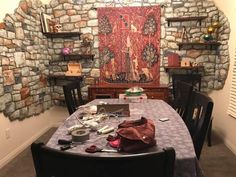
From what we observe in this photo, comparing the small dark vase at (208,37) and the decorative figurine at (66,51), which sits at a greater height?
the small dark vase at (208,37)

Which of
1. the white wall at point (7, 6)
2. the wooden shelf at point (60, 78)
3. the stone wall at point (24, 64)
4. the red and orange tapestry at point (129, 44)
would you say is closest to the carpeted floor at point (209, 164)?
the stone wall at point (24, 64)

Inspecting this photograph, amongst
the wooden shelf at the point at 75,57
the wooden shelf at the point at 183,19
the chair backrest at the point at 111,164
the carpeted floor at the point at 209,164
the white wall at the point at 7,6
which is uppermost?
the white wall at the point at 7,6

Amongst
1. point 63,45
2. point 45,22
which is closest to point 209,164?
point 63,45

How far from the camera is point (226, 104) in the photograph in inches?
135

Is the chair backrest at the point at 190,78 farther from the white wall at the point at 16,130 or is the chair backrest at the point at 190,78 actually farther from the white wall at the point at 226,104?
the white wall at the point at 16,130

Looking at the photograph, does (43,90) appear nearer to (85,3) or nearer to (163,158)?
(85,3)

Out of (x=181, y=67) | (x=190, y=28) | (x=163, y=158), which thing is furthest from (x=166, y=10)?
(x=163, y=158)

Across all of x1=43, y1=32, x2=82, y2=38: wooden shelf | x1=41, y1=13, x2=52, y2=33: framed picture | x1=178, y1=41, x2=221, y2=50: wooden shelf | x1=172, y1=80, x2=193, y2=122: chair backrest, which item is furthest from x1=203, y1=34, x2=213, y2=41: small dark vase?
x1=41, y1=13, x2=52, y2=33: framed picture

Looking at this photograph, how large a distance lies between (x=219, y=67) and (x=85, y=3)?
2536mm

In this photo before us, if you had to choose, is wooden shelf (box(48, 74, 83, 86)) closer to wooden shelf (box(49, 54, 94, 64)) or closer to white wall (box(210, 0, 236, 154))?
wooden shelf (box(49, 54, 94, 64))

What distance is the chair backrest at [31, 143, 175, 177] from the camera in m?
0.76

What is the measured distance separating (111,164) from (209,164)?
7.98 feet

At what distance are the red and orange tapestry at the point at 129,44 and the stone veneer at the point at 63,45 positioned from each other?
0.11m

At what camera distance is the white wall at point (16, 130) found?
288 centimetres
